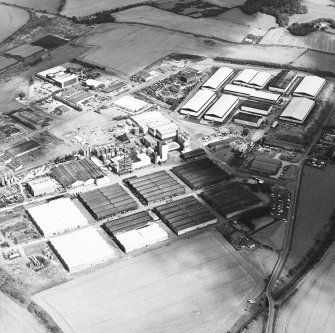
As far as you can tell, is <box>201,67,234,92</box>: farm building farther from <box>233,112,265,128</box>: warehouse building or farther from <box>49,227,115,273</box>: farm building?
<box>49,227,115,273</box>: farm building

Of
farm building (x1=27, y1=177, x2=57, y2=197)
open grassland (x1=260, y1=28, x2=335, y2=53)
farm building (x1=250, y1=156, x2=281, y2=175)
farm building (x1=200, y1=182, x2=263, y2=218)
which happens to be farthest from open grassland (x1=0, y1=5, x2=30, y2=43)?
farm building (x1=200, y1=182, x2=263, y2=218)

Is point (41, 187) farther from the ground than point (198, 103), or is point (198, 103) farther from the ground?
point (41, 187)

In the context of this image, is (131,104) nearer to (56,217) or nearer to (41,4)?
(56,217)

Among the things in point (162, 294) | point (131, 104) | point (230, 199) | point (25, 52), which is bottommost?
point (230, 199)

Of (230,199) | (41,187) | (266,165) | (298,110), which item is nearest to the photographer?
(230,199)

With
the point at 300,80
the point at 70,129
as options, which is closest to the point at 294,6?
the point at 300,80

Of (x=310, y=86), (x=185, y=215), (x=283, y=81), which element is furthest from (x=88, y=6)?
(x=185, y=215)

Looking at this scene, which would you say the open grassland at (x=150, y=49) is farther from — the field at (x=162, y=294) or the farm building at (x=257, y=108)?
the field at (x=162, y=294)

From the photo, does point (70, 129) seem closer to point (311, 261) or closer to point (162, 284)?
point (162, 284)

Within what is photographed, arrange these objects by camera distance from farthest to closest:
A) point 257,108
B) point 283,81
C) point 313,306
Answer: point 283,81 < point 257,108 < point 313,306
